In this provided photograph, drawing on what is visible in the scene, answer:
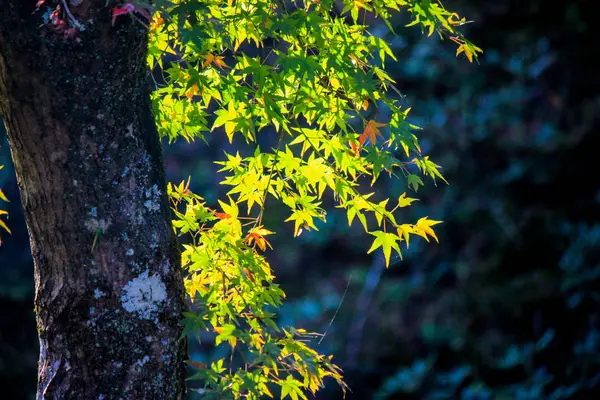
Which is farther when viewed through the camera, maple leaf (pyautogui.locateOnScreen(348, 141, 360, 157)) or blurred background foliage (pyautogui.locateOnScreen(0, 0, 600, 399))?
blurred background foliage (pyautogui.locateOnScreen(0, 0, 600, 399))

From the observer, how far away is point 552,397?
3340 millimetres

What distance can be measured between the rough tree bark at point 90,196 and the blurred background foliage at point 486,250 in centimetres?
259

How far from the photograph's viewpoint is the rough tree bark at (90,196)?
117 cm


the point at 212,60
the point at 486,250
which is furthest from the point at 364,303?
the point at 212,60

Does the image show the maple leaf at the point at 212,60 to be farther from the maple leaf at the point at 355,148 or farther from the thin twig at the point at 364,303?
the thin twig at the point at 364,303

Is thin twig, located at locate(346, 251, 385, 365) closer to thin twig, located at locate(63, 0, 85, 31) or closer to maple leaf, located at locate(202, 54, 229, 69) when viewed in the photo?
maple leaf, located at locate(202, 54, 229, 69)

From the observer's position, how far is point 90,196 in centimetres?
120

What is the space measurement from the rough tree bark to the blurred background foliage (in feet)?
8.50

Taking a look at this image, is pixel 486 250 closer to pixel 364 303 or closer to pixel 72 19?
pixel 364 303

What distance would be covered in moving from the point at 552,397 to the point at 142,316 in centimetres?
271

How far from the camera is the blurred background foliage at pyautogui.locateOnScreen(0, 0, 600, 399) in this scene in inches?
135

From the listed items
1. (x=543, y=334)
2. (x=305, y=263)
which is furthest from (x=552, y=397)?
(x=305, y=263)

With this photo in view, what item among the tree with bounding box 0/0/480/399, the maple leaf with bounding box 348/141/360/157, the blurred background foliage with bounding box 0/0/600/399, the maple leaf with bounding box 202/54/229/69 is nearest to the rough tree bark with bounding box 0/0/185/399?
the tree with bounding box 0/0/480/399

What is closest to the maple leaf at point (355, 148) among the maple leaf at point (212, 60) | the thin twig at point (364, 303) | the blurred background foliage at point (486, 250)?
the maple leaf at point (212, 60)
